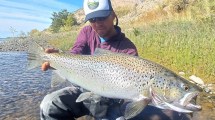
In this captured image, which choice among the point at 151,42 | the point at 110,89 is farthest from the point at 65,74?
the point at 151,42

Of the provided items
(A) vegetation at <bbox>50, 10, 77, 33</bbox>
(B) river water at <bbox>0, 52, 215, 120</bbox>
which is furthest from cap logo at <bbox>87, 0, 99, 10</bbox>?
(A) vegetation at <bbox>50, 10, 77, 33</bbox>

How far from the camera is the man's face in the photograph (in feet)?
14.6

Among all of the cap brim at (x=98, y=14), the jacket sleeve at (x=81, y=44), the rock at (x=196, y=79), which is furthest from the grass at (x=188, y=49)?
the cap brim at (x=98, y=14)

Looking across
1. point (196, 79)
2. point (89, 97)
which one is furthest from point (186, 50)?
point (89, 97)

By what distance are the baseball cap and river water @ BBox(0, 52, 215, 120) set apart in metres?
2.57

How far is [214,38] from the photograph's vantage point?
1002 centimetres

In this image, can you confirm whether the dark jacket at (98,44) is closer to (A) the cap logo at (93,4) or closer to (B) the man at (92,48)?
(B) the man at (92,48)

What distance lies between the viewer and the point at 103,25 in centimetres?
452

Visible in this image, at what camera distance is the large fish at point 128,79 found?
11.8 feet

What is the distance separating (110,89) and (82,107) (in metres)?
1.08

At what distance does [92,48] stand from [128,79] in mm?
1156

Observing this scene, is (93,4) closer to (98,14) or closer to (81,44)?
(98,14)

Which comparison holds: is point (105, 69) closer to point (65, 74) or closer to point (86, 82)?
point (86, 82)

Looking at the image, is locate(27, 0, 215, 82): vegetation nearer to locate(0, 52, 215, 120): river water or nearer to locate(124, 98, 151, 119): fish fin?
locate(0, 52, 215, 120): river water
